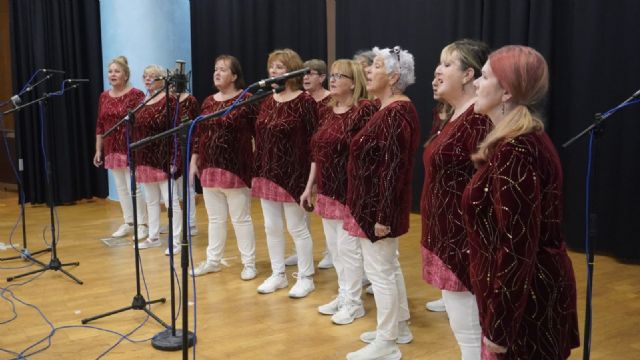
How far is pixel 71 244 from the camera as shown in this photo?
5.20m

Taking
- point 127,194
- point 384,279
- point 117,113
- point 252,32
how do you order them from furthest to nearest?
point 252,32, point 127,194, point 117,113, point 384,279

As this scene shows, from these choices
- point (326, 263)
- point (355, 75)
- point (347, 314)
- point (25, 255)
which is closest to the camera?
point (355, 75)

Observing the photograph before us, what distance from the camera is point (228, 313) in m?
3.55

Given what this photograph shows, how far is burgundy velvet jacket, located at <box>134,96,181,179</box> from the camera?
4594 mm

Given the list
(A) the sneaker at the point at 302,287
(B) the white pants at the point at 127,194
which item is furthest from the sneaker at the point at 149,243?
(A) the sneaker at the point at 302,287

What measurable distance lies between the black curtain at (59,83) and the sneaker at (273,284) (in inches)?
162

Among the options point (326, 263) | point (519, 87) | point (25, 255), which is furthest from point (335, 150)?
point (25, 255)

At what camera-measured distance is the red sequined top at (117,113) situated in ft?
16.2

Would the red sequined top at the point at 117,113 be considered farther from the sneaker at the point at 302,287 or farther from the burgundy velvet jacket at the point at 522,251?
the burgundy velvet jacket at the point at 522,251

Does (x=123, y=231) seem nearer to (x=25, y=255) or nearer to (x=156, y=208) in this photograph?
(x=156, y=208)

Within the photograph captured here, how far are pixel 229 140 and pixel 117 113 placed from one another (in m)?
1.49

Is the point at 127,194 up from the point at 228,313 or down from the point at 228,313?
up

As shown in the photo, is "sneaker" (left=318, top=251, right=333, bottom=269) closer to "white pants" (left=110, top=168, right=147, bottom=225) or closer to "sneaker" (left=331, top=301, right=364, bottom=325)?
"sneaker" (left=331, top=301, right=364, bottom=325)

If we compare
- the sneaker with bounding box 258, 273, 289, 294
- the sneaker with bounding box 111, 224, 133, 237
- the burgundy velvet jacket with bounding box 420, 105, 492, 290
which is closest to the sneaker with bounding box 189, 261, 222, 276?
the sneaker with bounding box 258, 273, 289, 294
